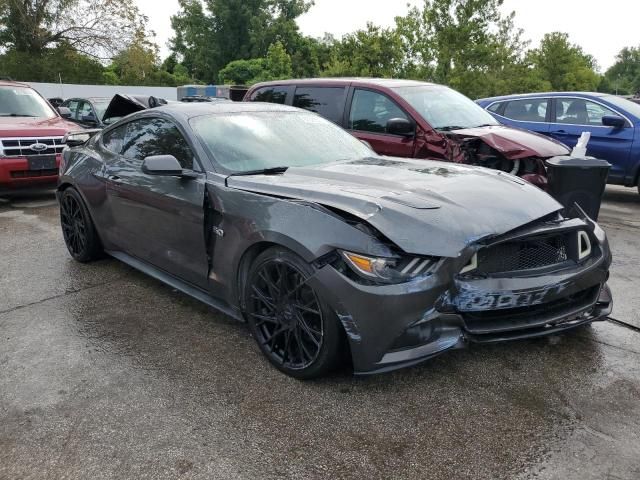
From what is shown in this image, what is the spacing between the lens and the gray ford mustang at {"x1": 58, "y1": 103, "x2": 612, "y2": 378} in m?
2.58

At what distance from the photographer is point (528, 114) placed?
28.4ft

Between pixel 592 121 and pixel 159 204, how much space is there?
689 cm

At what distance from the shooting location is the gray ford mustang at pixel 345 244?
2.58m

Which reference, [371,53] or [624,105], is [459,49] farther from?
[624,105]

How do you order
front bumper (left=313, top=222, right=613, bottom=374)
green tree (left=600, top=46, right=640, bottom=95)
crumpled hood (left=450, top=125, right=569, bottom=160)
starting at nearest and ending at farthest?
front bumper (left=313, top=222, right=613, bottom=374), crumpled hood (left=450, top=125, right=569, bottom=160), green tree (left=600, top=46, right=640, bottom=95)

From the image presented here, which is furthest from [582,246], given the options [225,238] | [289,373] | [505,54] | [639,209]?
[505,54]

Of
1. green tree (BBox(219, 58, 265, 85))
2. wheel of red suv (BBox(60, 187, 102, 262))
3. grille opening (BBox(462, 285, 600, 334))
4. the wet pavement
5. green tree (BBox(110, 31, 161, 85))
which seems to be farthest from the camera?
green tree (BBox(219, 58, 265, 85))

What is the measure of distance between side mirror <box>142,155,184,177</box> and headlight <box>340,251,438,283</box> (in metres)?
1.51

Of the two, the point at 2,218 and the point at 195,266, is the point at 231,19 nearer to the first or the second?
the point at 2,218

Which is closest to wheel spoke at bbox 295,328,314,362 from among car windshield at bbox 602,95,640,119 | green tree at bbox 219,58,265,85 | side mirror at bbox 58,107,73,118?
car windshield at bbox 602,95,640,119

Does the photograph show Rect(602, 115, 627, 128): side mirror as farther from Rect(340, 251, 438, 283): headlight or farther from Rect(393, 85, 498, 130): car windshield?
Rect(340, 251, 438, 283): headlight

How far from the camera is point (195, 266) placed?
355cm

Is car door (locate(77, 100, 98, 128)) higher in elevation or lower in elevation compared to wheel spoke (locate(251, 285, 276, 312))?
higher

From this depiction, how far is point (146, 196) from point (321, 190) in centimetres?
158
